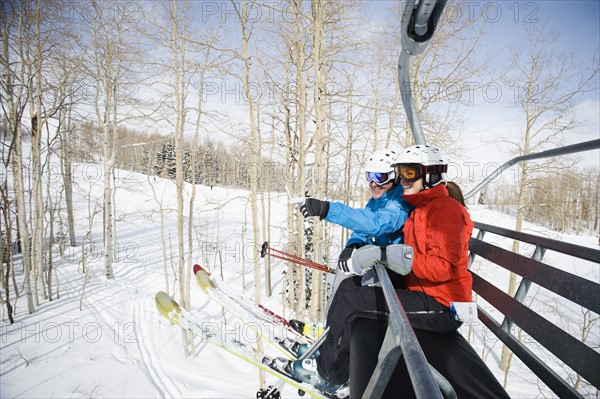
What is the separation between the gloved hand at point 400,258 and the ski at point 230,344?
2.52 metres

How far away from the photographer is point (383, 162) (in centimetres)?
320

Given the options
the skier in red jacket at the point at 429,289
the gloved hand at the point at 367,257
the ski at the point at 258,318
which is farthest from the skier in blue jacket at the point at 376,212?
the ski at the point at 258,318

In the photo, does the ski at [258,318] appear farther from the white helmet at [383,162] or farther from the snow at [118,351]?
the white helmet at [383,162]

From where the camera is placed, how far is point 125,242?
23.5 metres

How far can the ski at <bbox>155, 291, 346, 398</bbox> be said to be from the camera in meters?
3.46

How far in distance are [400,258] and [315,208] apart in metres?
1.20

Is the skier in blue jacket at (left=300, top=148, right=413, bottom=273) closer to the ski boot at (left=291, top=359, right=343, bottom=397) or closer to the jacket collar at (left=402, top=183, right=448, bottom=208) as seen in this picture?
the jacket collar at (left=402, top=183, right=448, bottom=208)

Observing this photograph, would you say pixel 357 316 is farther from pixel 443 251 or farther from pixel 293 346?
pixel 293 346

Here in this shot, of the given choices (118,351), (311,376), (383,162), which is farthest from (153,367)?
(383,162)

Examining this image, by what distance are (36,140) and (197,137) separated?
5808 millimetres

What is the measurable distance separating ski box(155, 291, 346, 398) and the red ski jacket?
2.35 meters

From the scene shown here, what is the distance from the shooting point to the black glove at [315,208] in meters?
2.74

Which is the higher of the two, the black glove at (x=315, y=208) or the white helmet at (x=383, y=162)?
the white helmet at (x=383, y=162)

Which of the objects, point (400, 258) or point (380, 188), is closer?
point (400, 258)
